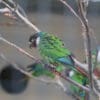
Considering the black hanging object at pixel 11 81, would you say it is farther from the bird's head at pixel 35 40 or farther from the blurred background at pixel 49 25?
the bird's head at pixel 35 40

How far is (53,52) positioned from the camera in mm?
982

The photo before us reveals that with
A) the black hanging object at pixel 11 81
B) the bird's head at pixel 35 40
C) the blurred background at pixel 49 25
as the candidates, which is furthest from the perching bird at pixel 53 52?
the black hanging object at pixel 11 81

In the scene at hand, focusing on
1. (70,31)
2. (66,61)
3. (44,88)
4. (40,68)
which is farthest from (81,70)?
(44,88)


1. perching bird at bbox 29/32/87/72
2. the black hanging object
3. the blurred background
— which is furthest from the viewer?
the black hanging object

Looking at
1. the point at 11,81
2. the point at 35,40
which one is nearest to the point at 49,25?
the point at 11,81

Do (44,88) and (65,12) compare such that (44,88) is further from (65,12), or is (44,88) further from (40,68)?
(40,68)

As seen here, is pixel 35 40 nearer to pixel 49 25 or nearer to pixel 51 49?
pixel 51 49

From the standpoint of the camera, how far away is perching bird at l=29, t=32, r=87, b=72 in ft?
3.14

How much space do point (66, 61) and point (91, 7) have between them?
630 mm

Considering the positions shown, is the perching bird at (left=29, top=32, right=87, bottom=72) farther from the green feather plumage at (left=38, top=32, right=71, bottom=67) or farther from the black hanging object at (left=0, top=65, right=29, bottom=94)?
the black hanging object at (left=0, top=65, right=29, bottom=94)

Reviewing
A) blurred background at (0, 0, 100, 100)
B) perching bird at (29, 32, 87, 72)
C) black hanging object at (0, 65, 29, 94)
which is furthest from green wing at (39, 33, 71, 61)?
black hanging object at (0, 65, 29, 94)

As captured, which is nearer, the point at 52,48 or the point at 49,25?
→ the point at 52,48

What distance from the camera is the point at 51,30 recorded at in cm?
161

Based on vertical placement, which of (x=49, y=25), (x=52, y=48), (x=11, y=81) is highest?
(x=52, y=48)
